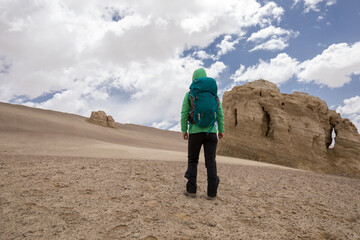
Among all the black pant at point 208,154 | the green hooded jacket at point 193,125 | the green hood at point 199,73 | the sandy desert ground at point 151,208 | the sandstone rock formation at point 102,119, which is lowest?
the sandy desert ground at point 151,208

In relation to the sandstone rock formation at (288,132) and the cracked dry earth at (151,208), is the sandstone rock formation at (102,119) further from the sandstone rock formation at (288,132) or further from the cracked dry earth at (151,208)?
the cracked dry earth at (151,208)

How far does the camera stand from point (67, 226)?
2.70m

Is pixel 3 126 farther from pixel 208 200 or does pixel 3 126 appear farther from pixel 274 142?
pixel 208 200

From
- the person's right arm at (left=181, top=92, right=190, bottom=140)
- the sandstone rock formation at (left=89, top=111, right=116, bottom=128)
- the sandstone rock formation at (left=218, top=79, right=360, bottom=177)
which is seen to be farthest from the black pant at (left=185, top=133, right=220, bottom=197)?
the sandstone rock formation at (left=89, top=111, right=116, bottom=128)

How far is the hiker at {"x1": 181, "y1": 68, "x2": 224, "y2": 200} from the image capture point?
3.88m

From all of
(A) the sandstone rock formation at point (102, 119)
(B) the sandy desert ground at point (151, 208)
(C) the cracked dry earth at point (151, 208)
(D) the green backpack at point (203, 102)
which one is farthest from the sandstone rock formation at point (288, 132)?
(A) the sandstone rock formation at point (102, 119)

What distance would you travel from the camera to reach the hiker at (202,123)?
3.88 metres

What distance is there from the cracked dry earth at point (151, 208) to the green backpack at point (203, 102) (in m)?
1.29

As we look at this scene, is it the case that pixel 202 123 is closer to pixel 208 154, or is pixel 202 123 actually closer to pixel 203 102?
pixel 203 102

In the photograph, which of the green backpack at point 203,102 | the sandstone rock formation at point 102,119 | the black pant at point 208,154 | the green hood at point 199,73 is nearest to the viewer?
the green backpack at point 203,102

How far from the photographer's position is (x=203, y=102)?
3.88 m

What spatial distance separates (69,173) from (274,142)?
10.8m

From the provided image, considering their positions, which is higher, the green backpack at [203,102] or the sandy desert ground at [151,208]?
the green backpack at [203,102]

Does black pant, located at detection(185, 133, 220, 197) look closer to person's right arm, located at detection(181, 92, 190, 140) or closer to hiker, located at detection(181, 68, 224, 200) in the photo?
hiker, located at detection(181, 68, 224, 200)
